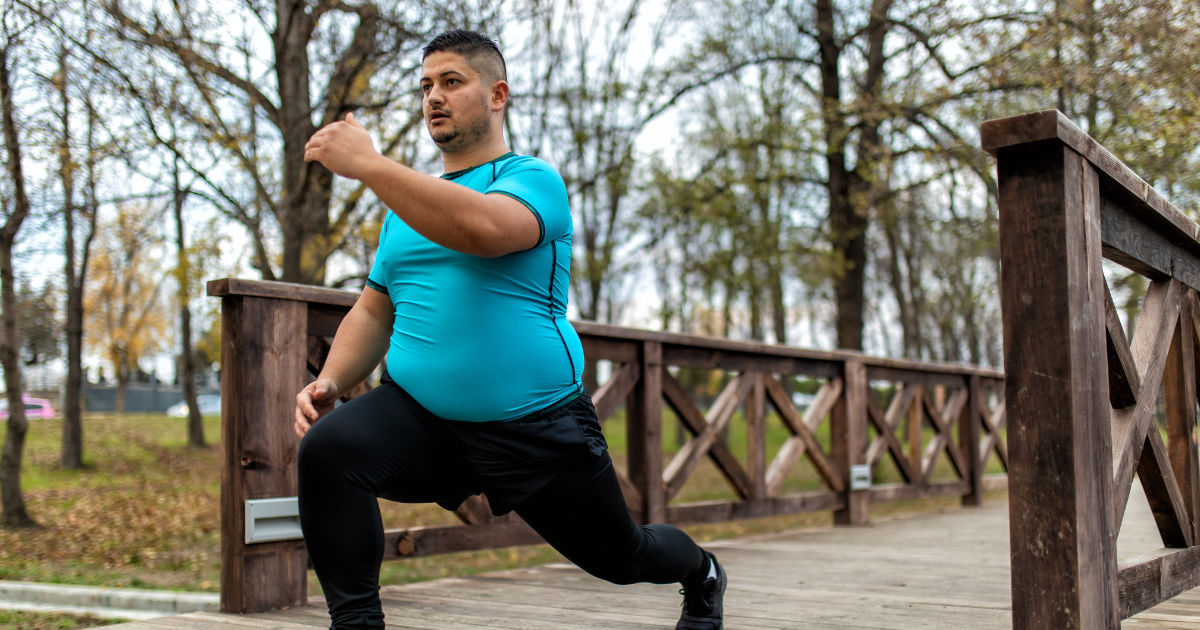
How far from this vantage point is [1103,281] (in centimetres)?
198

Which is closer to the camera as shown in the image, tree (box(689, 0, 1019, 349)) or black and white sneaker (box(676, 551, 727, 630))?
black and white sneaker (box(676, 551, 727, 630))

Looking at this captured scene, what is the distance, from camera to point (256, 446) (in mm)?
2969


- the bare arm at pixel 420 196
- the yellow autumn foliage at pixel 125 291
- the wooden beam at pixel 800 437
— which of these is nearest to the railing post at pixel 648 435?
the wooden beam at pixel 800 437

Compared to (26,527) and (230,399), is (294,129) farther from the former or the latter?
(230,399)

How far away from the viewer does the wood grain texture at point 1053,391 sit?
1.76 metres

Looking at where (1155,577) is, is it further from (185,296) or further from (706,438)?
(185,296)

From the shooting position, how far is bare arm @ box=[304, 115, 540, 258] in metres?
1.71

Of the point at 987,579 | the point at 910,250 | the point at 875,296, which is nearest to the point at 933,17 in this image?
the point at 987,579

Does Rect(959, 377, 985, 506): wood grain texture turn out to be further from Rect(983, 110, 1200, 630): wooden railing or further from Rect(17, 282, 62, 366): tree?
Rect(17, 282, 62, 366): tree

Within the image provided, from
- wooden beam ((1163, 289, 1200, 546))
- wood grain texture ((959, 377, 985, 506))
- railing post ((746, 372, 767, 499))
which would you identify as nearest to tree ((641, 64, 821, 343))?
wood grain texture ((959, 377, 985, 506))

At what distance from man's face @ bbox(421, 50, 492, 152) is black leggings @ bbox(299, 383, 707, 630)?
2.00 ft

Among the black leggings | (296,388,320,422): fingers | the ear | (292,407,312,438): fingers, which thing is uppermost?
the ear

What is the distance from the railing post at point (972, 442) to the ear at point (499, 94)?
664 cm

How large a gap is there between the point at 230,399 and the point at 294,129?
5.80 m
